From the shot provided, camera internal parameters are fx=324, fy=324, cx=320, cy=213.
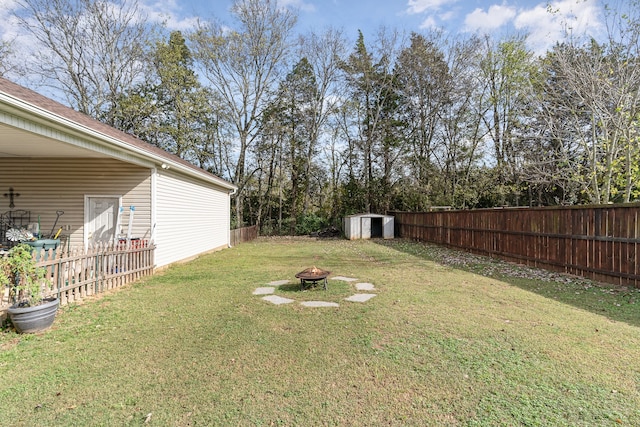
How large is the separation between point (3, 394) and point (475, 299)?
571 cm

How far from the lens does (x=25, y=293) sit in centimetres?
414

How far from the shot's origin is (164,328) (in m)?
4.03

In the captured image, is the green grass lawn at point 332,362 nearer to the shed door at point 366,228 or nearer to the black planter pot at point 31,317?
the black planter pot at point 31,317

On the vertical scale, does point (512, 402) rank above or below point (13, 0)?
below

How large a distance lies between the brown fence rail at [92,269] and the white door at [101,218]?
1.41 meters

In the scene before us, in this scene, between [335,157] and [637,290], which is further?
[335,157]

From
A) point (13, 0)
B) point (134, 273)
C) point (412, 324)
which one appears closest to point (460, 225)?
point (412, 324)

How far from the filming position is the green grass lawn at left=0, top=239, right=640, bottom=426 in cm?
229

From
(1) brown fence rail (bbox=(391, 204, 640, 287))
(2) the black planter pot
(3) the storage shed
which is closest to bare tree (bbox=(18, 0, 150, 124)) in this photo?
(3) the storage shed

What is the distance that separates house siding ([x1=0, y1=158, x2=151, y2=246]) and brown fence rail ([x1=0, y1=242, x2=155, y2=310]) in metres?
1.39

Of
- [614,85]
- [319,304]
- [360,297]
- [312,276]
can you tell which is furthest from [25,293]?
[614,85]

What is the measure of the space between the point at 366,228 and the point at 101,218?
1367cm

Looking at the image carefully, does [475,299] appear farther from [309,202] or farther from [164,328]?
[309,202]

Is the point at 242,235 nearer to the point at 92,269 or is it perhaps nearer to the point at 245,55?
the point at 245,55
